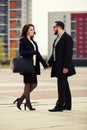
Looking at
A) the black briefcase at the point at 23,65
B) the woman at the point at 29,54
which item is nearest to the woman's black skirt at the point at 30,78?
the woman at the point at 29,54

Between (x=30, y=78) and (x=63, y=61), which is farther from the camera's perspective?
(x=30, y=78)

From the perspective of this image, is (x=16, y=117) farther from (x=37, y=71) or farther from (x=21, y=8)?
(x=21, y=8)

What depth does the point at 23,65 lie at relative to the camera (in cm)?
884

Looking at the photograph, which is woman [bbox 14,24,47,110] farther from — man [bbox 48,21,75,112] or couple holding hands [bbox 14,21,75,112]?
man [bbox 48,21,75,112]

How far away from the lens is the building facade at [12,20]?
117812mm

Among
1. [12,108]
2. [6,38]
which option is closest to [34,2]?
[12,108]

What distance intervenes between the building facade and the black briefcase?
108554mm

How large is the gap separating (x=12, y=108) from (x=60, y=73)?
3.83ft

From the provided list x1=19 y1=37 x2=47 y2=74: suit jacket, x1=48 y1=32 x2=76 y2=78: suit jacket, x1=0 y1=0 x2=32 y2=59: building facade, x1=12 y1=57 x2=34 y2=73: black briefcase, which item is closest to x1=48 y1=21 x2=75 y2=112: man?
x1=48 y1=32 x2=76 y2=78: suit jacket

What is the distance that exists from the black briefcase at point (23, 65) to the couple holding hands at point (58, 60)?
0.09 meters

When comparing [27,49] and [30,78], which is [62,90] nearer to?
[30,78]

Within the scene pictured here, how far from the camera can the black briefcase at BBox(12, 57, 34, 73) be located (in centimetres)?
882

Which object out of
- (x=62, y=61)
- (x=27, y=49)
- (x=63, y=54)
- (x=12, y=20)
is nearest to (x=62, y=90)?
(x=62, y=61)

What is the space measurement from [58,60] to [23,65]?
21.1 inches
